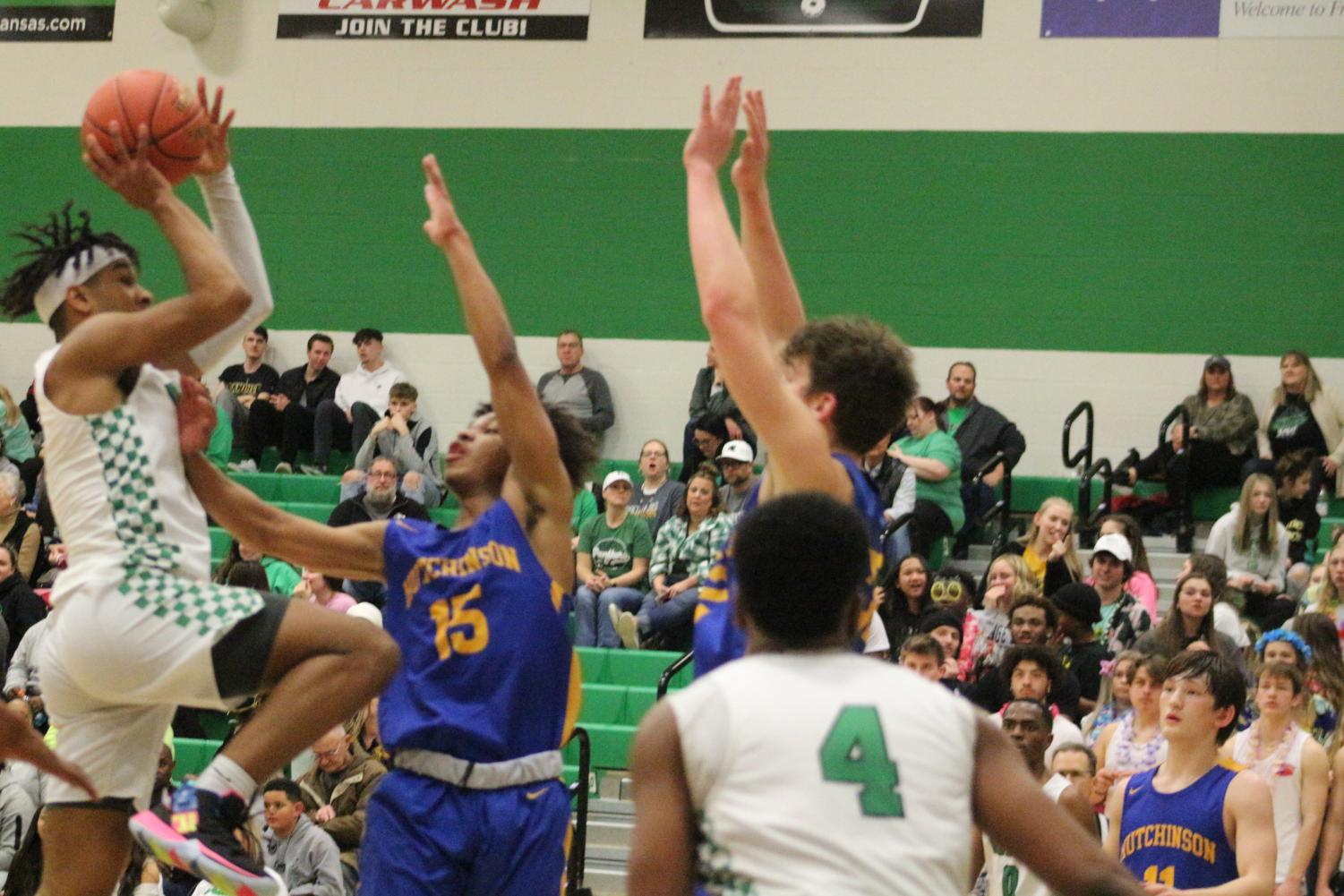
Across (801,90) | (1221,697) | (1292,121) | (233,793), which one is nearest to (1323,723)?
(1221,697)

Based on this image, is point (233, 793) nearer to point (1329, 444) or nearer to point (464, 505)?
point (464, 505)

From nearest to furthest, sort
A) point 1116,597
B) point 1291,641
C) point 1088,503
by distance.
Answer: point 1291,641 → point 1116,597 → point 1088,503

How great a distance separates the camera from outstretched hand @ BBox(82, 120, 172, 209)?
160 inches

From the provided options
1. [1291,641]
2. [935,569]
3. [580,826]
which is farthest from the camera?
[935,569]

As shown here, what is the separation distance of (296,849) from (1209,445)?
7448 millimetres

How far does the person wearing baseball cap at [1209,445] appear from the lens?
1246 cm

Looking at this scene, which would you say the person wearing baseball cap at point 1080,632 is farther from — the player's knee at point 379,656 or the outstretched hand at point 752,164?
the player's knee at point 379,656

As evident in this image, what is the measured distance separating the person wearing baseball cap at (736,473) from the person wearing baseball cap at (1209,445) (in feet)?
9.29

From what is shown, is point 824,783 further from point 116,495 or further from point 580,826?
point 580,826

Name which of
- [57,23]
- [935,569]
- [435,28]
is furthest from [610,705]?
[57,23]

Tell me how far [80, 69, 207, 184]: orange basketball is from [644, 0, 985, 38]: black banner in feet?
35.0

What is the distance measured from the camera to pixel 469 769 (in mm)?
4398

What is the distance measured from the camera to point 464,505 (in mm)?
4809

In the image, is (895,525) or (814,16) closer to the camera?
(895,525)
